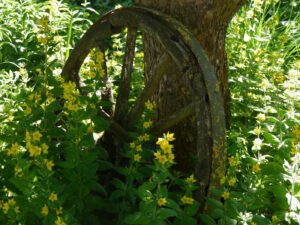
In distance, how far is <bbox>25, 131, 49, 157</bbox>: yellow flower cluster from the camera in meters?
2.15

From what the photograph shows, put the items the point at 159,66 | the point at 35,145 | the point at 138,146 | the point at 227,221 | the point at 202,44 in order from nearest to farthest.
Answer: the point at 227,221
the point at 35,145
the point at 138,146
the point at 159,66
the point at 202,44

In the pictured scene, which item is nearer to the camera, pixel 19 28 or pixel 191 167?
pixel 191 167

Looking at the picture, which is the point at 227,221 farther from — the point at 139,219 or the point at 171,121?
the point at 171,121

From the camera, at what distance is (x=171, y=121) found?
2.74 metres

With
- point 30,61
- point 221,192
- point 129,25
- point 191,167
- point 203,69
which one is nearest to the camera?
point 221,192

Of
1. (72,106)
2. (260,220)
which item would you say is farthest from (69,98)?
(260,220)

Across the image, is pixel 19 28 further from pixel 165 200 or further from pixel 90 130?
pixel 165 200

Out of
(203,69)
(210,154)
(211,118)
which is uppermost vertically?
(203,69)

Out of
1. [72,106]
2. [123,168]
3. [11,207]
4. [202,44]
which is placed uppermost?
[202,44]

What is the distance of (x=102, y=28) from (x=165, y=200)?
3.80 feet

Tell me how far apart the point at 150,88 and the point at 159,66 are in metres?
0.14

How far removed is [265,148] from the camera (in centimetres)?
281

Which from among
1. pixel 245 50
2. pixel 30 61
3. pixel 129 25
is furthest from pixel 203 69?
pixel 30 61

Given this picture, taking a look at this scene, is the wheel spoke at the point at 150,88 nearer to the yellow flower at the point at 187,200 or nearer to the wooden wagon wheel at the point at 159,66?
the wooden wagon wheel at the point at 159,66
